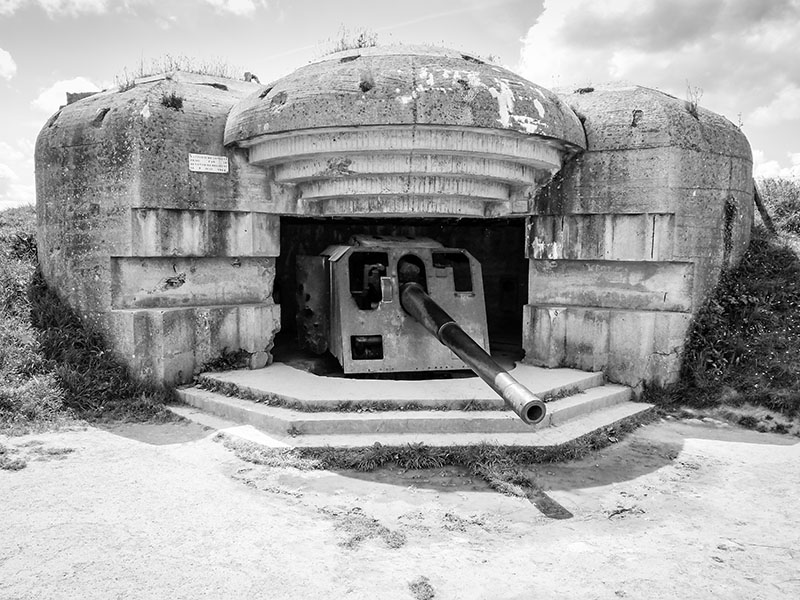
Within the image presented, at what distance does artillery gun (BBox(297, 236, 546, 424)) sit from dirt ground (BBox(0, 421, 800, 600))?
1783 mm

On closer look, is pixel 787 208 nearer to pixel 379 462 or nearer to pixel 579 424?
pixel 579 424

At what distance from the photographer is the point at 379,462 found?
4.35 m

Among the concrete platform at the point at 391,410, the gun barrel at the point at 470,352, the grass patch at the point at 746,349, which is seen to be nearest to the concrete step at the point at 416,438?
the concrete platform at the point at 391,410

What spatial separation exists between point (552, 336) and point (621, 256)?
104 cm

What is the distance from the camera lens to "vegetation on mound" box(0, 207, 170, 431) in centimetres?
514

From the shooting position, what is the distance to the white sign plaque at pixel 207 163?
5.76m

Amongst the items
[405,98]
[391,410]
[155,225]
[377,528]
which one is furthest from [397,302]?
[377,528]

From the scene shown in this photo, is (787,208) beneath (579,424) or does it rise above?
above

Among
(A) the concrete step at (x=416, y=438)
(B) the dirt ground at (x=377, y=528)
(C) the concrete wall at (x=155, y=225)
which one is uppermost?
(C) the concrete wall at (x=155, y=225)

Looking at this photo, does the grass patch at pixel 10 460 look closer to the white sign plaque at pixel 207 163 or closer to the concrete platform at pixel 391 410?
the concrete platform at pixel 391 410

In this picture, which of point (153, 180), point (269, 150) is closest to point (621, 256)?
point (269, 150)

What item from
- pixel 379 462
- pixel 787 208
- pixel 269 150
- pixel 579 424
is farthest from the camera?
pixel 787 208

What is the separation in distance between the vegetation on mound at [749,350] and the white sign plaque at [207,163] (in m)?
4.53

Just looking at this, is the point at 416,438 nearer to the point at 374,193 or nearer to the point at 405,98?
the point at 374,193
